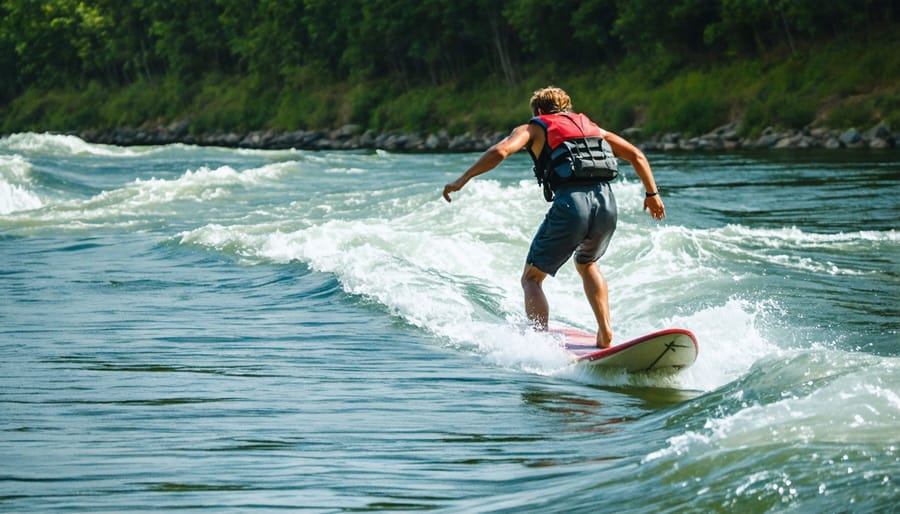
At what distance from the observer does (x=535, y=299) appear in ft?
27.3

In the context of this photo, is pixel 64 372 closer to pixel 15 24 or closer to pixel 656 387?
pixel 656 387

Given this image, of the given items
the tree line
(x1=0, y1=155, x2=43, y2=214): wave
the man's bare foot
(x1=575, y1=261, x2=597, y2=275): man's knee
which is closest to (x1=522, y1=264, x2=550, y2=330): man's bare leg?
(x1=575, y1=261, x2=597, y2=275): man's knee

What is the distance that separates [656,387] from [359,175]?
76.8 feet

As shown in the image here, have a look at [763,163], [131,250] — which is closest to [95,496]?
[131,250]

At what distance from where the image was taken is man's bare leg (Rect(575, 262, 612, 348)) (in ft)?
26.7

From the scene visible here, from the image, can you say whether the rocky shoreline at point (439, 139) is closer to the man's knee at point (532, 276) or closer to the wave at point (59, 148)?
the wave at point (59, 148)

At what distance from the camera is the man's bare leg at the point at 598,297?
8.13 meters

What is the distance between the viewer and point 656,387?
751cm

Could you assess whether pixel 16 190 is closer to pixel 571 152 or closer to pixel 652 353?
pixel 571 152

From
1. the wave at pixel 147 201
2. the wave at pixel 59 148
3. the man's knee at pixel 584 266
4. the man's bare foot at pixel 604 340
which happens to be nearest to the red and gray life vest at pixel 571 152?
the man's knee at pixel 584 266

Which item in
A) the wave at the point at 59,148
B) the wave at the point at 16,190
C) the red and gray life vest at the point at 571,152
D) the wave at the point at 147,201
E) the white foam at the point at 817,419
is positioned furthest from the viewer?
the wave at the point at 59,148

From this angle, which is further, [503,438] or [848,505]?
[503,438]

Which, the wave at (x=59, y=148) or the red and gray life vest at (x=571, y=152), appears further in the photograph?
the wave at (x=59, y=148)

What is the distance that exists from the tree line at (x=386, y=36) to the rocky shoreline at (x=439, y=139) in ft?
15.1
